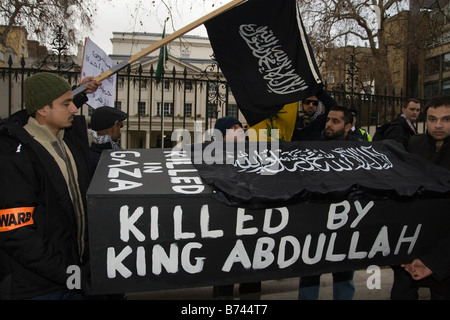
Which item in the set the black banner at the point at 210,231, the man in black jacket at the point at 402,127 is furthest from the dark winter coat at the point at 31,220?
the man in black jacket at the point at 402,127

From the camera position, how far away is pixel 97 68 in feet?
11.6

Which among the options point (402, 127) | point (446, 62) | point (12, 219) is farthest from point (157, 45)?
point (446, 62)

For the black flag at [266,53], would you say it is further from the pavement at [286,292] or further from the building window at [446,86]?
the building window at [446,86]

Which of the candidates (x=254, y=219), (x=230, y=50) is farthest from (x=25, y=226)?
(x=230, y=50)

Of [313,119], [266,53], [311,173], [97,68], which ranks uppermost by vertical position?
[266,53]

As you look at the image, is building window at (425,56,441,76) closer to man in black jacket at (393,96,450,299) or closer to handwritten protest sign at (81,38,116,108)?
man in black jacket at (393,96,450,299)

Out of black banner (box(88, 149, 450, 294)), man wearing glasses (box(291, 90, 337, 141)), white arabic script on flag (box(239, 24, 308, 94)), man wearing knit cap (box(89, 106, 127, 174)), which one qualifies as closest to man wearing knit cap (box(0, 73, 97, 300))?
black banner (box(88, 149, 450, 294))

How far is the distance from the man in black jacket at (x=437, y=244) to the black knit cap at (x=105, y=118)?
2425mm

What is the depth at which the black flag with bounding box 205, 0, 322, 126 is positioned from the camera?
131 inches

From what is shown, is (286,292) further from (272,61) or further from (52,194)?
(52,194)

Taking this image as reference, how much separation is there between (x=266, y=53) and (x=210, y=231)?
1.88 m

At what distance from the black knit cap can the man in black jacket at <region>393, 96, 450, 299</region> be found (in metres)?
2.43

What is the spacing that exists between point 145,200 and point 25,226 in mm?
615
